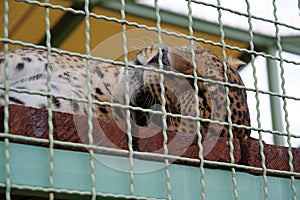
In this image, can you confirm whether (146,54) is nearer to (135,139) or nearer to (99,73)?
(99,73)

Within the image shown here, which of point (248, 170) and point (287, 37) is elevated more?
point (287, 37)

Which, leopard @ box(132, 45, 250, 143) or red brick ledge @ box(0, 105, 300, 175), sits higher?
leopard @ box(132, 45, 250, 143)

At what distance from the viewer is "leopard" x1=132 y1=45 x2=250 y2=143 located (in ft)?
8.05

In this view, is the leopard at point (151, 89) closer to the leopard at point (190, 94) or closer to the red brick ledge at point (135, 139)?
the leopard at point (190, 94)

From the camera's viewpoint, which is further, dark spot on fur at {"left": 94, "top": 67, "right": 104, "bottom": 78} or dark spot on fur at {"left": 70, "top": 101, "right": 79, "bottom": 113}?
dark spot on fur at {"left": 94, "top": 67, "right": 104, "bottom": 78}

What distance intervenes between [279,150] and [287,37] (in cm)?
298

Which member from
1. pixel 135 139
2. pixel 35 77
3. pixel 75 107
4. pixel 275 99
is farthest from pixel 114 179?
pixel 275 99

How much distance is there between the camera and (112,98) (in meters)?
2.70

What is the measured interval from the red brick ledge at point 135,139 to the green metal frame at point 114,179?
3 centimetres

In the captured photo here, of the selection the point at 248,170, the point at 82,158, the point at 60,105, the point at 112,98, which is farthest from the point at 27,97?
the point at 248,170

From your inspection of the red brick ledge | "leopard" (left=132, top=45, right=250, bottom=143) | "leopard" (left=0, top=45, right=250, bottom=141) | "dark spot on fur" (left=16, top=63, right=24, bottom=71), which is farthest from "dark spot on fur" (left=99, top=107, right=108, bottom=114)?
the red brick ledge

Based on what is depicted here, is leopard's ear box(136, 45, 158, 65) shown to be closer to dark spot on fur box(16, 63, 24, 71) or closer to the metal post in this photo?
dark spot on fur box(16, 63, 24, 71)

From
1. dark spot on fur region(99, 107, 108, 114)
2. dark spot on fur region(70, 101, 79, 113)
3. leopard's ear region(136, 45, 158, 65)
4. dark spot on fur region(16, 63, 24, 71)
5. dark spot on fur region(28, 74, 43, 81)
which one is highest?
leopard's ear region(136, 45, 158, 65)

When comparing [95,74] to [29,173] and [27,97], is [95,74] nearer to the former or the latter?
[27,97]
